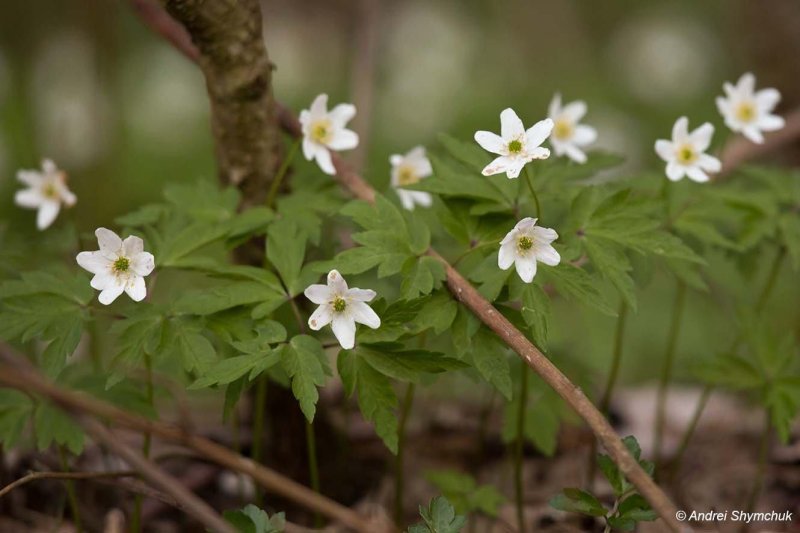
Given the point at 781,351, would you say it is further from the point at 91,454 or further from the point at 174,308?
the point at 91,454

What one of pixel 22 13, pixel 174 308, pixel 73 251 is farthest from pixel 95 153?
pixel 174 308

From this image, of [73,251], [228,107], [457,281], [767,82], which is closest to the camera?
[457,281]

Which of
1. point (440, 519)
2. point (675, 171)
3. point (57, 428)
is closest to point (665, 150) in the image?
point (675, 171)

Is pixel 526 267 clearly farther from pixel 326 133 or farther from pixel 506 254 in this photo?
pixel 326 133

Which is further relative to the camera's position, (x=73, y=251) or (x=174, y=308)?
(x=73, y=251)

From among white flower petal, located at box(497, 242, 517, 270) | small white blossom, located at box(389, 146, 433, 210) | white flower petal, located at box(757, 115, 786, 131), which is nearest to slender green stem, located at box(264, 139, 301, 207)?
small white blossom, located at box(389, 146, 433, 210)

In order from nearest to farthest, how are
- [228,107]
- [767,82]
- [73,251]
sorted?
1. [228,107]
2. [73,251]
3. [767,82]

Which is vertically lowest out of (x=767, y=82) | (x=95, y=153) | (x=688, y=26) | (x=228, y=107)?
(x=228, y=107)

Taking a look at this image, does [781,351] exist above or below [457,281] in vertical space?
above

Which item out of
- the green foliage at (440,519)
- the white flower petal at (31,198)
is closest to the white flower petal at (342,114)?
the white flower petal at (31,198)
